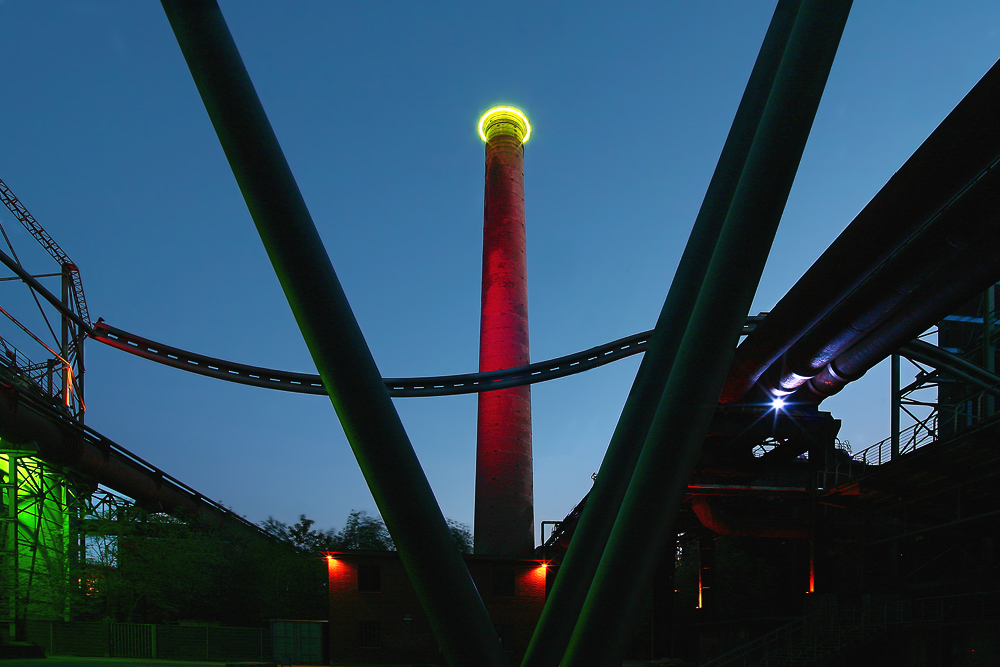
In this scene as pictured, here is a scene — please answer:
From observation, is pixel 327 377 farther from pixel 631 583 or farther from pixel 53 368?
pixel 53 368

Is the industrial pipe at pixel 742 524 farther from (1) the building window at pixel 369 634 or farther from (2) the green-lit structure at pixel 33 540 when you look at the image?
(2) the green-lit structure at pixel 33 540

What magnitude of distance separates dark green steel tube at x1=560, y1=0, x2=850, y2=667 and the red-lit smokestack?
27.8m

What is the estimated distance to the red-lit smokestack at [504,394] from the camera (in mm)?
30391

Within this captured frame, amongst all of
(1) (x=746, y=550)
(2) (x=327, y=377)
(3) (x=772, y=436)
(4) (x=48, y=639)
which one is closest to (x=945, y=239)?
(3) (x=772, y=436)

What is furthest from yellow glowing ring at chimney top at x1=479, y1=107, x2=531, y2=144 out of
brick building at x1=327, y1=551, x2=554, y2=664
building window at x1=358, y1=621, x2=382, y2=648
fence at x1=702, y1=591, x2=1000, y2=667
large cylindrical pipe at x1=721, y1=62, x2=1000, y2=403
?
fence at x1=702, y1=591, x2=1000, y2=667

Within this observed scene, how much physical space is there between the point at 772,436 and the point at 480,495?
44.1 ft

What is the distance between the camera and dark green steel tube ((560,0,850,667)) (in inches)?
116

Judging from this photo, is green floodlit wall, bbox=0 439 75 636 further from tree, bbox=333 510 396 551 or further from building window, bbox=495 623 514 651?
tree, bbox=333 510 396 551

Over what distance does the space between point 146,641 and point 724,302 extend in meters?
25.3

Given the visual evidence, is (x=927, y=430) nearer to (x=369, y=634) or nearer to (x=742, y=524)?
(x=742, y=524)

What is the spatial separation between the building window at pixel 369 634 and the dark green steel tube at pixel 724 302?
1047 inches

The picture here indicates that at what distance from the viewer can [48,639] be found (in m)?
23.2

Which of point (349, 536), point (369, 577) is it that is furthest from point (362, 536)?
point (369, 577)

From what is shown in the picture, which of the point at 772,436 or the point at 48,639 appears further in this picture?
the point at 48,639
